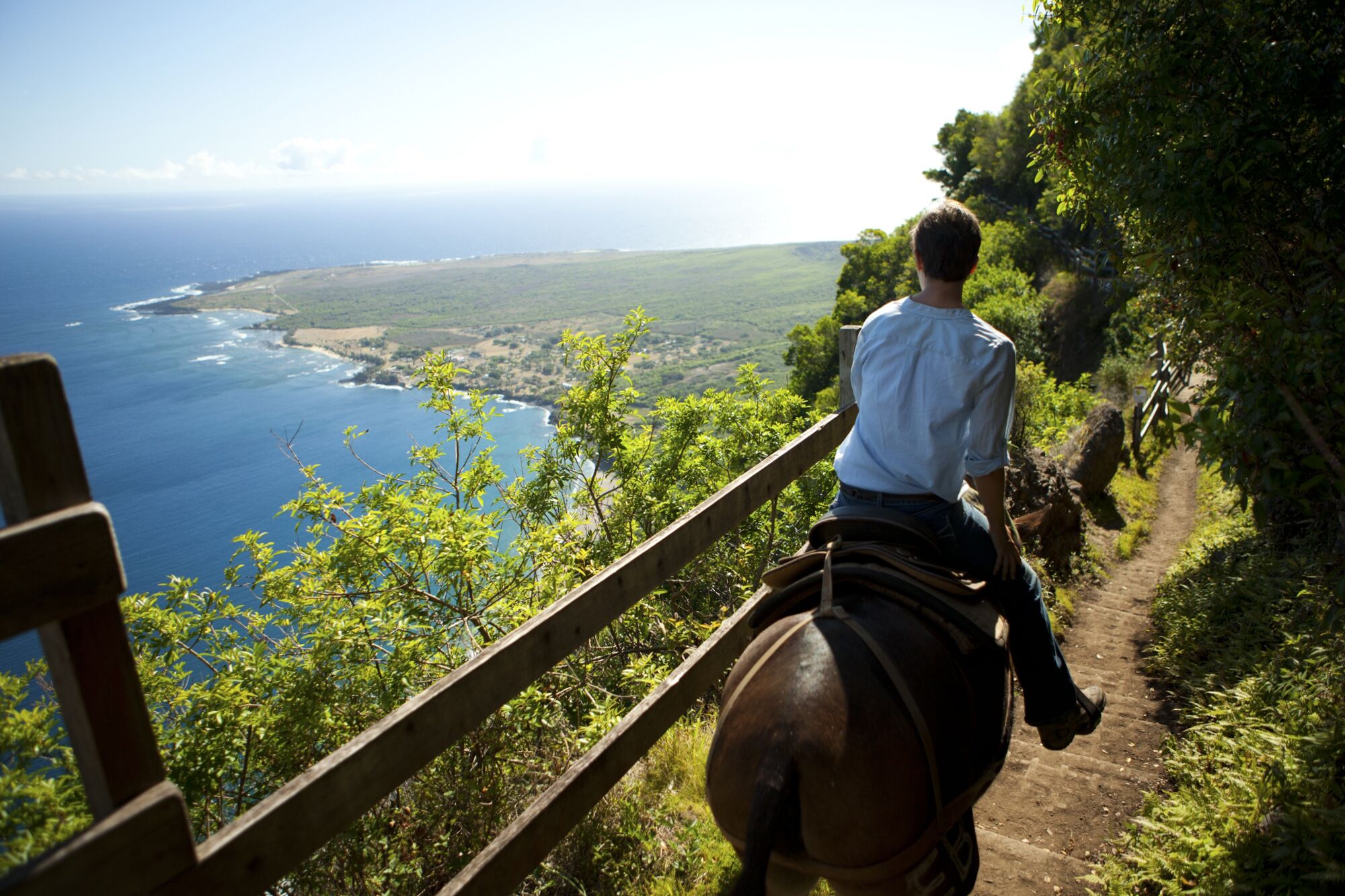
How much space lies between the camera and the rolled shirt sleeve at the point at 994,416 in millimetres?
2477

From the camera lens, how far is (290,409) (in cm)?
2480

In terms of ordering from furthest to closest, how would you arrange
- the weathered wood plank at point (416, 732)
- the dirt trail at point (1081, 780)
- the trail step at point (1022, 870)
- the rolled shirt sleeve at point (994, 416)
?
the dirt trail at point (1081, 780), the trail step at point (1022, 870), the rolled shirt sleeve at point (994, 416), the weathered wood plank at point (416, 732)

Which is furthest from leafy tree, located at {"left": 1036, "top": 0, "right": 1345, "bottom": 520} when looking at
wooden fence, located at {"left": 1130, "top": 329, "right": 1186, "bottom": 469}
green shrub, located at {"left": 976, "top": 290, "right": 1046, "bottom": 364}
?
green shrub, located at {"left": 976, "top": 290, "right": 1046, "bottom": 364}

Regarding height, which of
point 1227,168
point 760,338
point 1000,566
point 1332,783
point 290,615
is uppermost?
point 1227,168

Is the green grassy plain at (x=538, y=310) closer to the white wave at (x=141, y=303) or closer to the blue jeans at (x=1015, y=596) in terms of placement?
the white wave at (x=141, y=303)

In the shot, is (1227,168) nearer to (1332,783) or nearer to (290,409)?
(1332,783)

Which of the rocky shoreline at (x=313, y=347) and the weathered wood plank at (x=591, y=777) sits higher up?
the weathered wood plank at (x=591, y=777)

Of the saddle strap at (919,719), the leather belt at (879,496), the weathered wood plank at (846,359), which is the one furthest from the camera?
the weathered wood plank at (846,359)

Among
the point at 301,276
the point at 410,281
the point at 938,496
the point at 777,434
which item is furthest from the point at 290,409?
the point at 410,281

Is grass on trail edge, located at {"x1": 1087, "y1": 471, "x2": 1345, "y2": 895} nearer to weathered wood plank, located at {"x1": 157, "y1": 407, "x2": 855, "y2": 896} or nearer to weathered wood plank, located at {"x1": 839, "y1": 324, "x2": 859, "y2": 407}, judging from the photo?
weathered wood plank, located at {"x1": 839, "y1": 324, "x2": 859, "y2": 407}

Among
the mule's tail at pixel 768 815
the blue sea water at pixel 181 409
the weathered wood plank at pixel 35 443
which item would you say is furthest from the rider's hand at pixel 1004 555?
the blue sea water at pixel 181 409

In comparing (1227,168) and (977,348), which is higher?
(1227,168)

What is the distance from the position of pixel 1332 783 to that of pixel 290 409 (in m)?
Result: 26.8

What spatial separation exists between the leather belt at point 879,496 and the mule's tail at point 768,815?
3.70 ft
